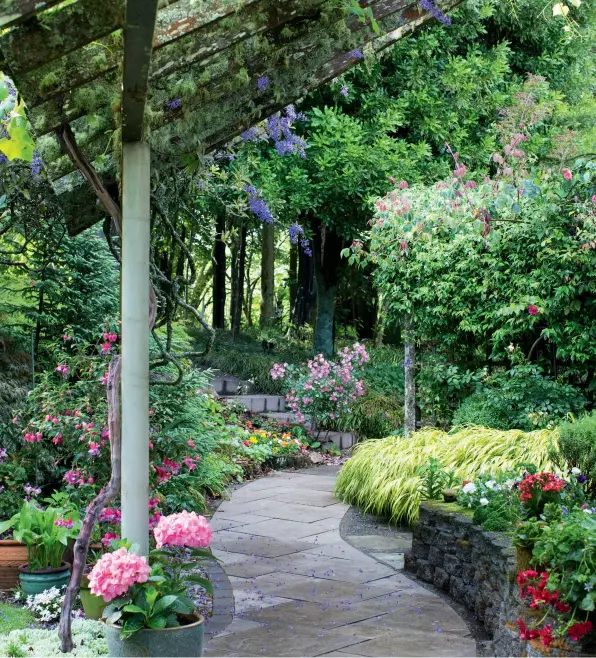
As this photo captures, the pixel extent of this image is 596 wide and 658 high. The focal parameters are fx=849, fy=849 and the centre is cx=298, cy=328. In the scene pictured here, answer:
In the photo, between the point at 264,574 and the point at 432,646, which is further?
the point at 264,574

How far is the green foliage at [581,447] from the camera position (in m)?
5.26

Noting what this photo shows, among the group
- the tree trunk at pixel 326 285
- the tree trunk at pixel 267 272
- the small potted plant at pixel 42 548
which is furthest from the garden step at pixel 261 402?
the small potted plant at pixel 42 548

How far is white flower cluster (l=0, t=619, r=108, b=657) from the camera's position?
3.85 meters

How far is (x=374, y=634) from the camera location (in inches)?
174

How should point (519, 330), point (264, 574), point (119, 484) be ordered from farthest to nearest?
point (519, 330), point (264, 574), point (119, 484)

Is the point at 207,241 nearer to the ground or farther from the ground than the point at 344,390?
farther from the ground

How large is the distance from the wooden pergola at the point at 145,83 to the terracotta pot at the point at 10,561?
1735 millimetres

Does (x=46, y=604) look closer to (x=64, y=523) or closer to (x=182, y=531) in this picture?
(x=64, y=523)

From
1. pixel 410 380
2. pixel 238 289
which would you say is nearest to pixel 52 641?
pixel 410 380

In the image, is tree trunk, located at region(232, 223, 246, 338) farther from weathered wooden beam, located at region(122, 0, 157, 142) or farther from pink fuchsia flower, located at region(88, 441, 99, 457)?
weathered wooden beam, located at region(122, 0, 157, 142)

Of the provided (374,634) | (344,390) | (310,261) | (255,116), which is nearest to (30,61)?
(255,116)

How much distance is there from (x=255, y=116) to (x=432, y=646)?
2.76m

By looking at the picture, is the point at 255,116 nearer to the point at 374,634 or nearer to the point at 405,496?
the point at 374,634

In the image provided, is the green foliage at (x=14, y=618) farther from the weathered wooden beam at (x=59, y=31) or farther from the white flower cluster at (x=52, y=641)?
the weathered wooden beam at (x=59, y=31)
